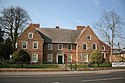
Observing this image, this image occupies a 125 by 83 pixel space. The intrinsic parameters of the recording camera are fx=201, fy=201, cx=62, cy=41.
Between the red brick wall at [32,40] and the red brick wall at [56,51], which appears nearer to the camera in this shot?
the red brick wall at [32,40]

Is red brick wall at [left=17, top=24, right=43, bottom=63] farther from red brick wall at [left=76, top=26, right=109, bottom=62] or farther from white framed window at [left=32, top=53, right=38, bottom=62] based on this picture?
red brick wall at [left=76, top=26, right=109, bottom=62]

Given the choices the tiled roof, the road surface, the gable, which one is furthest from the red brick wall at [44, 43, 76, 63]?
the road surface

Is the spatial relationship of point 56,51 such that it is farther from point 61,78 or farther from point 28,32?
point 61,78

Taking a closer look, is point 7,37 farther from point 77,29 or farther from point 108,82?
point 108,82

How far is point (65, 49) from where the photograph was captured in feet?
158

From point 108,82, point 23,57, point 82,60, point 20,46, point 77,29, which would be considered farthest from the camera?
point 77,29

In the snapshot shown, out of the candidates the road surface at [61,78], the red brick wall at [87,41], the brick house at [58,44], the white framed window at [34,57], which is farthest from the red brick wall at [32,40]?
the road surface at [61,78]

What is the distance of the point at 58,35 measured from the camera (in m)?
49.8

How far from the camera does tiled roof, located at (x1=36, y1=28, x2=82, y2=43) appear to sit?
48088 mm

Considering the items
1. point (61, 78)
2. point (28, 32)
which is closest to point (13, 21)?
point (28, 32)

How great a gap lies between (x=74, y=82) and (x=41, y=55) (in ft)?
103

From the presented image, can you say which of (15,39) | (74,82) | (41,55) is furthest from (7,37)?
(74,82)

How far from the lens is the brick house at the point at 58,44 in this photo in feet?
146

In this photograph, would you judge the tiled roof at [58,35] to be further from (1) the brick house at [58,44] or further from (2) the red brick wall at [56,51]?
(2) the red brick wall at [56,51]
